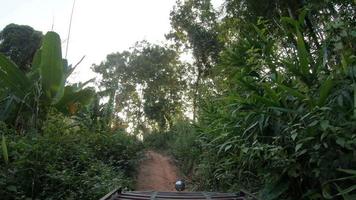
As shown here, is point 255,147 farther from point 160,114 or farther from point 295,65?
point 160,114

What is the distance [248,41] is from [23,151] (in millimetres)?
3364

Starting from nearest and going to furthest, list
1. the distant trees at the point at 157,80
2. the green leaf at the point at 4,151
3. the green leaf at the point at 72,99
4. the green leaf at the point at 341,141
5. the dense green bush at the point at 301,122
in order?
the green leaf at the point at 341,141, the dense green bush at the point at 301,122, the green leaf at the point at 4,151, the green leaf at the point at 72,99, the distant trees at the point at 157,80

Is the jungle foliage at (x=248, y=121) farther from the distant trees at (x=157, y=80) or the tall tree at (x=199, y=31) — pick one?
the distant trees at (x=157, y=80)

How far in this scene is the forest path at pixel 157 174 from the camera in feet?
26.9

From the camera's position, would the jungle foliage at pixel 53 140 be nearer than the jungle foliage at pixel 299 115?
No

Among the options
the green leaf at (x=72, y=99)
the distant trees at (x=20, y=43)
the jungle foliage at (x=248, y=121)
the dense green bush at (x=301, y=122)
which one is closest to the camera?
the dense green bush at (x=301, y=122)

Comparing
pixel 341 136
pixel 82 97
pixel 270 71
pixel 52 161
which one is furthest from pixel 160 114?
pixel 341 136

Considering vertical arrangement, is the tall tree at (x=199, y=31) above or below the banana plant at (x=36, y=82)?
above

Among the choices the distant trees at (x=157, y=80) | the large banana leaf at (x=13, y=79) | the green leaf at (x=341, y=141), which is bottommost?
the green leaf at (x=341, y=141)

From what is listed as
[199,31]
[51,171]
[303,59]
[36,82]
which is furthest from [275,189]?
[199,31]

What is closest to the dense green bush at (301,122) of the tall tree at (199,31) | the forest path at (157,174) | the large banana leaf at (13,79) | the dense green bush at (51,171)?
the dense green bush at (51,171)

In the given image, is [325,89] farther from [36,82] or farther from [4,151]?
[36,82]

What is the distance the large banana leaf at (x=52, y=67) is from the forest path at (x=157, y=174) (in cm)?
266

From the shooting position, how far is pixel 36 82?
6.70 metres
